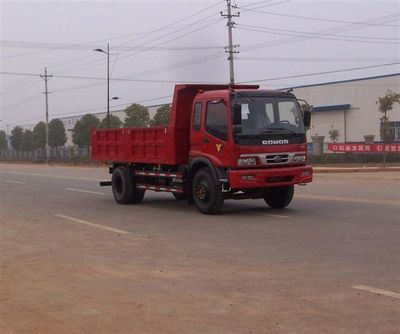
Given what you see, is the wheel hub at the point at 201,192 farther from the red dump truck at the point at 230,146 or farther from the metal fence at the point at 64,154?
the metal fence at the point at 64,154

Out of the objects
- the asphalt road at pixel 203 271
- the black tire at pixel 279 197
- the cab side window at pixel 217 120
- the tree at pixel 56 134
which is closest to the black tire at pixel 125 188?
the asphalt road at pixel 203 271

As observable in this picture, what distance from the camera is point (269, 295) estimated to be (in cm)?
622

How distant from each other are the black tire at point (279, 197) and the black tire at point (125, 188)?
12.3 feet

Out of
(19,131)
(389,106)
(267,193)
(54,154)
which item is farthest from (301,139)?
(19,131)

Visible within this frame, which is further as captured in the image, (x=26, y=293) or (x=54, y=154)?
(x=54, y=154)

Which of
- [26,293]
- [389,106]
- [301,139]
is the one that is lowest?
[26,293]

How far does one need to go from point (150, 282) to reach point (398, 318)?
2835 millimetres

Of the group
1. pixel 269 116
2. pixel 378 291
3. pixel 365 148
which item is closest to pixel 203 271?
pixel 378 291

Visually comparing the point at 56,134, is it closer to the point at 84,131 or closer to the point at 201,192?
the point at 84,131

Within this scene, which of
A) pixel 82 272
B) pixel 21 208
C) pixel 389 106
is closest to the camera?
pixel 82 272

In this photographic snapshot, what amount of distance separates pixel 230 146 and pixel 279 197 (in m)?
2.44

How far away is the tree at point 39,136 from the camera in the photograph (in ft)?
331

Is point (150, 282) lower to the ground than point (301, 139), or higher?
lower

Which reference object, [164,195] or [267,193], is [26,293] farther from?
[164,195]
